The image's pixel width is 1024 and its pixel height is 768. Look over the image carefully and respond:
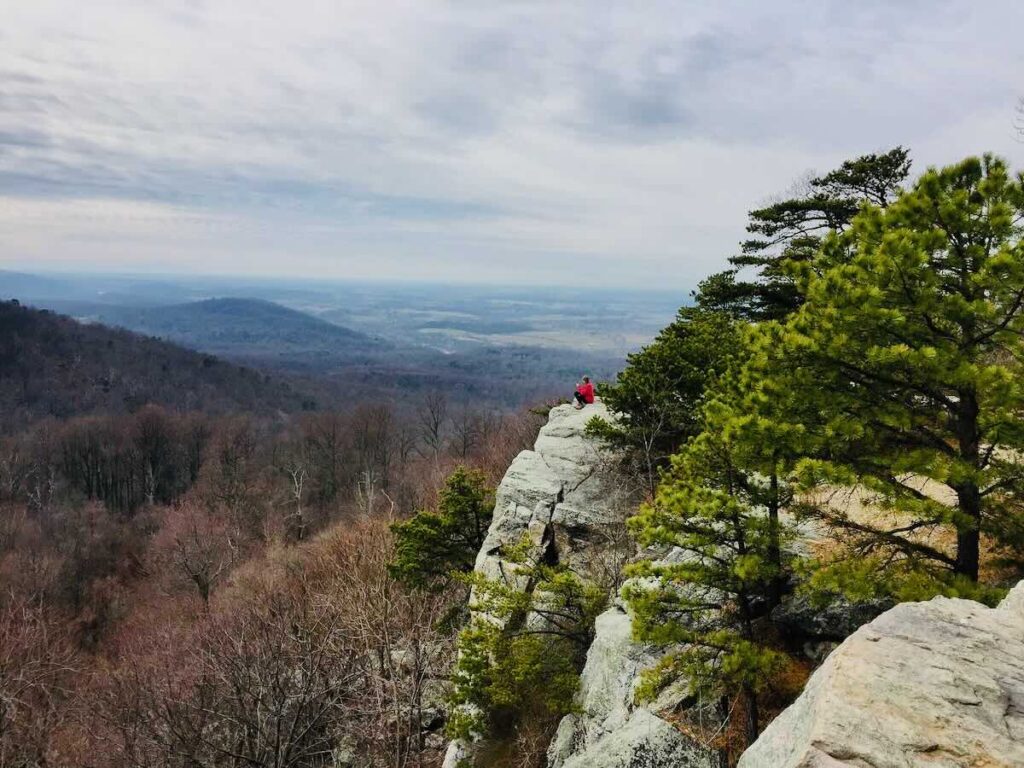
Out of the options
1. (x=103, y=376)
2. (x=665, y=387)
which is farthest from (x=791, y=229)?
(x=103, y=376)

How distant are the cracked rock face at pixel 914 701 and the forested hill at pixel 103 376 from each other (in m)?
119

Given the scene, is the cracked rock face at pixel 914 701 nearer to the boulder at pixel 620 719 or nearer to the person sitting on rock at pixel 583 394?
the boulder at pixel 620 719

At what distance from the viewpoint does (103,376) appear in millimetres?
123812

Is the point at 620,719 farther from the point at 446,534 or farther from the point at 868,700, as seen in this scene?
the point at 446,534

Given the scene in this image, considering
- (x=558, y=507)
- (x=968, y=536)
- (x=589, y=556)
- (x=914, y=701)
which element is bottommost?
(x=589, y=556)

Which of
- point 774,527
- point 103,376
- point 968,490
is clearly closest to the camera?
point 968,490

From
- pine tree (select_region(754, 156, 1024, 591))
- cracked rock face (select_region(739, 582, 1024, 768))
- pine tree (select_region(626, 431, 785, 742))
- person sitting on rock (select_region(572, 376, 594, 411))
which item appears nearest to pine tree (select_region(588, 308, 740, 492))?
pine tree (select_region(626, 431, 785, 742))

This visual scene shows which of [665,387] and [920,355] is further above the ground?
[920,355]

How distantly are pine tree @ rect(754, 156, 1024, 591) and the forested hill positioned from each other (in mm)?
117862

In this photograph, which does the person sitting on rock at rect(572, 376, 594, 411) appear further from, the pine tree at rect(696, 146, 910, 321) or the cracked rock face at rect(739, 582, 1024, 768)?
the cracked rock face at rect(739, 582, 1024, 768)

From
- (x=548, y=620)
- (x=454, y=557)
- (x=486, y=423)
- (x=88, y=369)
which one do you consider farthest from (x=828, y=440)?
(x=88, y=369)

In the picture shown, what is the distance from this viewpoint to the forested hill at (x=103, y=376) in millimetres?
109125

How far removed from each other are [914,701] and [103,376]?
148 m

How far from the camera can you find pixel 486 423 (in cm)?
6488
